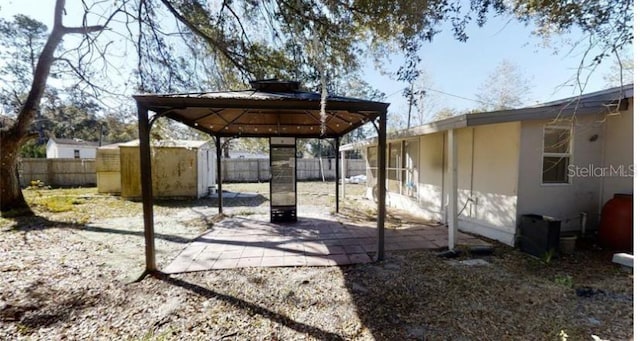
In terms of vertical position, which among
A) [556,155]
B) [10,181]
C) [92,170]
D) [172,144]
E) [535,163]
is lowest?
[10,181]

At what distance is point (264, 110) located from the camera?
12.8ft

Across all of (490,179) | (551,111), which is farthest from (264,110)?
(551,111)

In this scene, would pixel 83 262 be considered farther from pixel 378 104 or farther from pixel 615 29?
pixel 615 29

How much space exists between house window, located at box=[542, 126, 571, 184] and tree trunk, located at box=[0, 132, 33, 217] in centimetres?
1156

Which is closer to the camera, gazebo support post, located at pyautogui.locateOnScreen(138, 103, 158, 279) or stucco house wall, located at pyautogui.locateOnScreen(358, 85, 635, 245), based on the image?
gazebo support post, located at pyautogui.locateOnScreen(138, 103, 158, 279)

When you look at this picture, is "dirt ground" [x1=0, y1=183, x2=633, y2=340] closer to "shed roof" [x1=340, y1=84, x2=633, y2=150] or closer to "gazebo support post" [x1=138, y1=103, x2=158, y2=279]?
"gazebo support post" [x1=138, y1=103, x2=158, y2=279]

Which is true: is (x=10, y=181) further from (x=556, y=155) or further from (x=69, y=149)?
(x=69, y=149)

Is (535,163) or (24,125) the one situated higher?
(24,125)

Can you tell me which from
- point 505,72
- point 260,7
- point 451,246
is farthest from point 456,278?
point 505,72

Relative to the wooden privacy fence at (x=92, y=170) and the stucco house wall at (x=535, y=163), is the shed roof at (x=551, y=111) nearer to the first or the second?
the stucco house wall at (x=535, y=163)

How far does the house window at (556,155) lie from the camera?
4.71 m

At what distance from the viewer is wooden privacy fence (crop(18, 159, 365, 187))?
1241 cm

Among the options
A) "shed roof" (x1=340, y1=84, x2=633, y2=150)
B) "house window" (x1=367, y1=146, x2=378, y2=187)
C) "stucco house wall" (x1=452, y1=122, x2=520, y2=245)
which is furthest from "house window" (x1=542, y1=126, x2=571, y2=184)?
"house window" (x1=367, y1=146, x2=378, y2=187)

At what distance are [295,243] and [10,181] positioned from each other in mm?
7961
